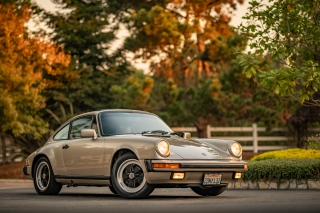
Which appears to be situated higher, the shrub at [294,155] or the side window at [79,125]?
the side window at [79,125]

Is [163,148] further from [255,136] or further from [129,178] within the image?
[255,136]

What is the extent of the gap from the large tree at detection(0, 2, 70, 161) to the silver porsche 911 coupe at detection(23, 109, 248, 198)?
38.8ft

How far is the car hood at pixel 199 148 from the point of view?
11477 mm

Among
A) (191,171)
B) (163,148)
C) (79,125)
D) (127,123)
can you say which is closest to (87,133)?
(127,123)

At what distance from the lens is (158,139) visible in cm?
1135

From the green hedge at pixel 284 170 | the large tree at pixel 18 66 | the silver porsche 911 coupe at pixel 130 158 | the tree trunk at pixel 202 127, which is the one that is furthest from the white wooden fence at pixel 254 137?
the silver porsche 911 coupe at pixel 130 158

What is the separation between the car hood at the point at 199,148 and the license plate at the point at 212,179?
30 centimetres

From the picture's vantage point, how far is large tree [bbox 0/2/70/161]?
25391 millimetres

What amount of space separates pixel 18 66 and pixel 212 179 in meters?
16.0

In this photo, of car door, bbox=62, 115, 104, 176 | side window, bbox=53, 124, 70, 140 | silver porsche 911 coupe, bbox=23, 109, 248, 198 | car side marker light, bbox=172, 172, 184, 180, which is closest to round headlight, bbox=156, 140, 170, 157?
silver porsche 911 coupe, bbox=23, 109, 248, 198

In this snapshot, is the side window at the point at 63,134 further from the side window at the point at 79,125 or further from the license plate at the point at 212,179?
the license plate at the point at 212,179

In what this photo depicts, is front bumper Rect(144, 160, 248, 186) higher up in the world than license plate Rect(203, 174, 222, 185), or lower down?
higher up

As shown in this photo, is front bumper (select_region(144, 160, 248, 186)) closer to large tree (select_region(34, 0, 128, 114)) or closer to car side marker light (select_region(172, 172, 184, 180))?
car side marker light (select_region(172, 172, 184, 180))

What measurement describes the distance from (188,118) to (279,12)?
656 inches
